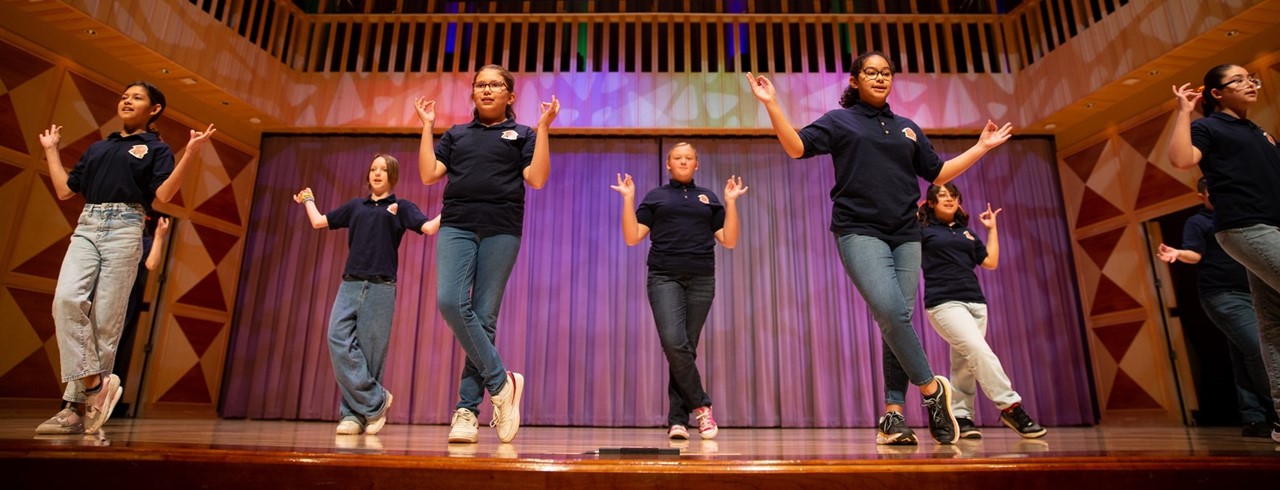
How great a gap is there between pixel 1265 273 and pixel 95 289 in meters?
3.97

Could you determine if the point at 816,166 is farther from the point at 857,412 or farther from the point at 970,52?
the point at 857,412

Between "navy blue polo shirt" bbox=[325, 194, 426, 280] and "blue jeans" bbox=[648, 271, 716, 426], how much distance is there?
124cm

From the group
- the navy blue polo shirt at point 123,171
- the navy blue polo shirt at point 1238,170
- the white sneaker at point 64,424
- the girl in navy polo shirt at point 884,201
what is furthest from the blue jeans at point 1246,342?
the white sneaker at point 64,424

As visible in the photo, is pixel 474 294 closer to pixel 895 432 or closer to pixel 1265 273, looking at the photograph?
pixel 895 432

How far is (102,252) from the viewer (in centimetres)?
246

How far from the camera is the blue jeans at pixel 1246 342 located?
3248mm

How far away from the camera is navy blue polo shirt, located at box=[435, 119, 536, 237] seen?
2.36 metres

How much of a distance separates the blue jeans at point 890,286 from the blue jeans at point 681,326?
38.9 inches

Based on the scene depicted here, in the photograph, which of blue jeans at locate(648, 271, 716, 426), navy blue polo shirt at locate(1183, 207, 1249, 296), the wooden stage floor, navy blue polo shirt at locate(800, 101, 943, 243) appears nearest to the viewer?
the wooden stage floor

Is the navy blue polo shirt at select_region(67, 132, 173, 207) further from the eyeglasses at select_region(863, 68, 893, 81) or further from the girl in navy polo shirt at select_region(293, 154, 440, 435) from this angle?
the eyeglasses at select_region(863, 68, 893, 81)

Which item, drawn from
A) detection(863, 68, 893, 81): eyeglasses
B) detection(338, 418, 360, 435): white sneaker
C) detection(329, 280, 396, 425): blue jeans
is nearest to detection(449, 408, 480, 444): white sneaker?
detection(338, 418, 360, 435): white sneaker

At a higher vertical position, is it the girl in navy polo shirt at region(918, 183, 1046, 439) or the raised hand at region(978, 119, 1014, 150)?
the raised hand at region(978, 119, 1014, 150)

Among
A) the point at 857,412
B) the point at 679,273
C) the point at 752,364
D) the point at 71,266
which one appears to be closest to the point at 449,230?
the point at 679,273

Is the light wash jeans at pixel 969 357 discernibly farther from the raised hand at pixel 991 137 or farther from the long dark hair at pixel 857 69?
the long dark hair at pixel 857 69
